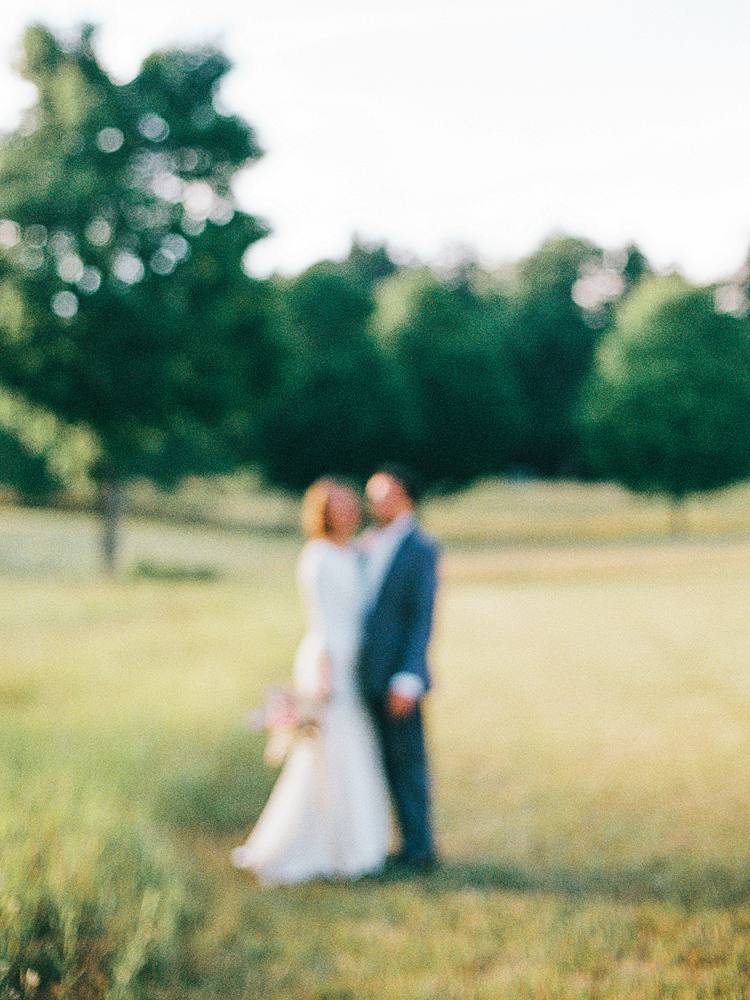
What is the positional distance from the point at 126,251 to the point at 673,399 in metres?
23.3

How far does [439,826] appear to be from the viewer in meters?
7.88

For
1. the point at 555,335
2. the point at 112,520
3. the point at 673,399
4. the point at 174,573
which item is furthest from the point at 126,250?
the point at 555,335

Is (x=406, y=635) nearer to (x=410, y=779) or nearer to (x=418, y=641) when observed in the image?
(x=418, y=641)

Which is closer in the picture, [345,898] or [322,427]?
[345,898]

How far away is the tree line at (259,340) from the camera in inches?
1087

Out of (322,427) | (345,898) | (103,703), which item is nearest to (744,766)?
(345,898)

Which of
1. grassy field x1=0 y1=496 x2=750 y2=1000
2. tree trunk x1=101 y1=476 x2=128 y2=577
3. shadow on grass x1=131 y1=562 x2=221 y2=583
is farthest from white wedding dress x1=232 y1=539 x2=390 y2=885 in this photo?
tree trunk x1=101 y1=476 x2=128 y2=577

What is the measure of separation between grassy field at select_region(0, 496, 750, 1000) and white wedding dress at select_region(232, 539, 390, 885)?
0.77 feet

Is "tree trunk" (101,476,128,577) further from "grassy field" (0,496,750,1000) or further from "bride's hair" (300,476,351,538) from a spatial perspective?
"bride's hair" (300,476,351,538)

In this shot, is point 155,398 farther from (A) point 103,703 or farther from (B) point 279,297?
(A) point 103,703

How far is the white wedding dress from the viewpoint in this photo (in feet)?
21.7

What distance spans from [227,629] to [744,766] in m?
10.4

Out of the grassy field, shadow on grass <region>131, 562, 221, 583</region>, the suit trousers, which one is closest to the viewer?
the grassy field

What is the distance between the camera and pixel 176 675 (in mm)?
13391
